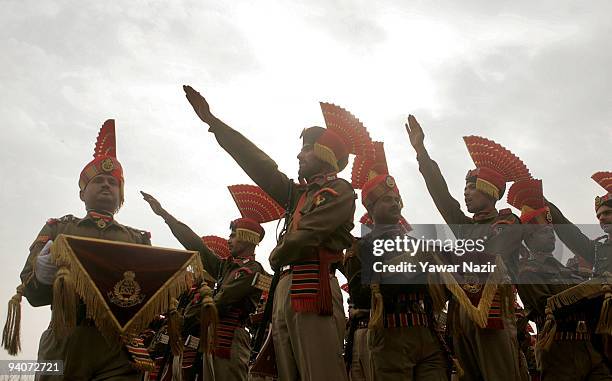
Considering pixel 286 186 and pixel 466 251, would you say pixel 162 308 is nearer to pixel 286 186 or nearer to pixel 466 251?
pixel 286 186

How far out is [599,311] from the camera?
21.9 ft

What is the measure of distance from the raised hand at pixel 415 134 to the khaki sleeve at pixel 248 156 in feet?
7.35

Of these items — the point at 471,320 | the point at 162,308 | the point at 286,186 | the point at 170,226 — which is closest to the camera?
the point at 162,308

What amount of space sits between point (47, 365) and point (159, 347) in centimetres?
585

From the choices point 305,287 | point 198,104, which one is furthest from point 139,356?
point 198,104

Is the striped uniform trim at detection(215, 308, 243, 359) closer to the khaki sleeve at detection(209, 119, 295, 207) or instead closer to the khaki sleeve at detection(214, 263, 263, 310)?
the khaki sleeve at detection(214, 263, 263, 310)

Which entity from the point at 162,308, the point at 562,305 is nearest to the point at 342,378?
the point at 162,308

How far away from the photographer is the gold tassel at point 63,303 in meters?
4.51

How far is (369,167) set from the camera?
7.07m

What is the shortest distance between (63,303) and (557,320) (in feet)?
16.3

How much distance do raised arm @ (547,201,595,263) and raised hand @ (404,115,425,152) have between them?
2076 millimetres

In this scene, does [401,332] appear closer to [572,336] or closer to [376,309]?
[376,309]

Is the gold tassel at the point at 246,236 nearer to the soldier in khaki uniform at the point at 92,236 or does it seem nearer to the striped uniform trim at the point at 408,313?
the soldier in khaki uniform at the point at 92,236

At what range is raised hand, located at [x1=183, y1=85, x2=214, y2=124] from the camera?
18.1ft
